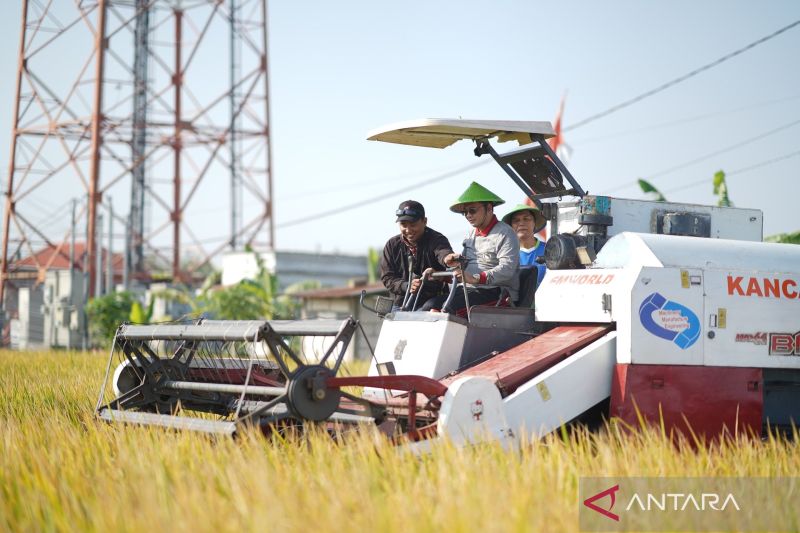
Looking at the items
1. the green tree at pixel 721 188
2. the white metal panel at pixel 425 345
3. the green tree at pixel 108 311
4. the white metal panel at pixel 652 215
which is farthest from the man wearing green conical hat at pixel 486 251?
the green tree at pixel 108 311

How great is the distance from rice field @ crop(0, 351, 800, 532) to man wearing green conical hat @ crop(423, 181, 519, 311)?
1733 millimetres

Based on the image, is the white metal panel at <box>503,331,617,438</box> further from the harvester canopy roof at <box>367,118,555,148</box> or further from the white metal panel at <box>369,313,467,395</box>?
the harvester canopy roof at <box>367,118,555,148</box>

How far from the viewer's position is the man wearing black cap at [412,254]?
8602 millimetres

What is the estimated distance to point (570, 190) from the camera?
8484 millimetres

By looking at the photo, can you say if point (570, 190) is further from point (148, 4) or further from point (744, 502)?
point (148, 4)

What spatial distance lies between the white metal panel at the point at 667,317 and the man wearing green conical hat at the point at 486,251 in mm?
1315

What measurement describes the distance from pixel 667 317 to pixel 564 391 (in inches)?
38.9

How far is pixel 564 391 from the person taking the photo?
7.03 m

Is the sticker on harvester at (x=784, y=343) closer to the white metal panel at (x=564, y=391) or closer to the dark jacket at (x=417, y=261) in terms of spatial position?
the white metal panel at (x=564, y=391)

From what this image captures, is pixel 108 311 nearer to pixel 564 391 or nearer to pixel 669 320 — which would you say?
pixel 564 391

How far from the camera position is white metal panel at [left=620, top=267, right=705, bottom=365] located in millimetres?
7184

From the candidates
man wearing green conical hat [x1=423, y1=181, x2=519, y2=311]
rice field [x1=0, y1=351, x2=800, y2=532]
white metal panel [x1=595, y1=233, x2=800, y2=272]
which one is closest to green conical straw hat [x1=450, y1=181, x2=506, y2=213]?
man wearing green conical hat [x1=423, y1=181, x2=519, y2=311]

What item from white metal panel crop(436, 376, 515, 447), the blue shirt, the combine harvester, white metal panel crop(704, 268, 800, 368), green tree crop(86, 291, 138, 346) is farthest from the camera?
green tree crop(86, 291, 138, 346)

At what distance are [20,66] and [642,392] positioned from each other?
1304 inches
